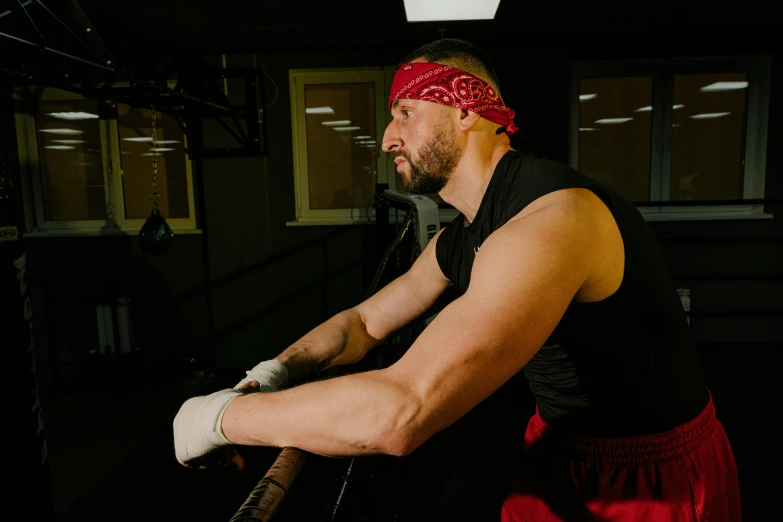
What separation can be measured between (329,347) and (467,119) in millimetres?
688

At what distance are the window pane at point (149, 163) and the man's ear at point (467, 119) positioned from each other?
4.04 m

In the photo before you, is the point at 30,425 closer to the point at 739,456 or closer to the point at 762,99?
the point at 739,456

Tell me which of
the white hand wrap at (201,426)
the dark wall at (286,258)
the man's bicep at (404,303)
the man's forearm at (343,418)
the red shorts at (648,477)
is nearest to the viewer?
the man's forearm at (343,418)

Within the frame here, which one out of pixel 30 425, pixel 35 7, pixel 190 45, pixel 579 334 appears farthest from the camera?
pixel 190 45

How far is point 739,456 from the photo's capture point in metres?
2.64

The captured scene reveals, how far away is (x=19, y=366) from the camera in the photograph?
6.12 feet

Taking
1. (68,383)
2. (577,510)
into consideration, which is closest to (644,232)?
(577,510)

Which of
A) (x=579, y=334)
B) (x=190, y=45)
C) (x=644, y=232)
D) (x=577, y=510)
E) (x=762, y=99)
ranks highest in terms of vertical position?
(x=190, y=45)

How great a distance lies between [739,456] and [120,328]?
14.6 ft

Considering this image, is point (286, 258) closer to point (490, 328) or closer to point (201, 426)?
point (201, 426)

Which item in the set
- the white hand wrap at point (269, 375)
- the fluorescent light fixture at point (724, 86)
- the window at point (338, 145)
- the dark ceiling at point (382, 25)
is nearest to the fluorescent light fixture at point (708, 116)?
the fluorescent light fixture at point (724, 86)

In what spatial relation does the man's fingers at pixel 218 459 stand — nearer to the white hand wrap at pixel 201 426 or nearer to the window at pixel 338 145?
the white hand wrap at pixel 201 426

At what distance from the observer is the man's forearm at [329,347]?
1.25m

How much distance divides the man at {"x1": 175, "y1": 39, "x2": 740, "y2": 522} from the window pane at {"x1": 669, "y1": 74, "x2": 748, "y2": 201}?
4.11 meters
